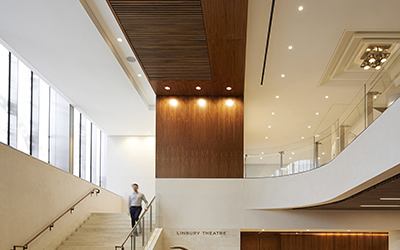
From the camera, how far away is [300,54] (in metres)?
12.6

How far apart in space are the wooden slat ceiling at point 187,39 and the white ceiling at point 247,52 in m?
0.74

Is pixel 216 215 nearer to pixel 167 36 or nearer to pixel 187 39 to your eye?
pixel 187 39

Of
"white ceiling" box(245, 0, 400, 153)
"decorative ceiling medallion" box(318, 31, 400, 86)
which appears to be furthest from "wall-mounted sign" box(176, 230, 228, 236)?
"decorative ceiling medallion" box(318, 31, 400, 86)

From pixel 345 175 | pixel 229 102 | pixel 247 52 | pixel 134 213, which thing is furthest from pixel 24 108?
pixel 345 175

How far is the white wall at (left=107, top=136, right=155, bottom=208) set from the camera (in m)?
22.1

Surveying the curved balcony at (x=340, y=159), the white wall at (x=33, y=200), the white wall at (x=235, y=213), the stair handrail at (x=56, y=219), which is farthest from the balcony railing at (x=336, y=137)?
the white wall at (x=33, y=200)

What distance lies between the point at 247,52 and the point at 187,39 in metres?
2.92

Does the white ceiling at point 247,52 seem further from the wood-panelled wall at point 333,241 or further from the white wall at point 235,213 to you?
the wood-panelled wall at point 333,241

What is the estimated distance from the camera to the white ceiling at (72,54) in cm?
965

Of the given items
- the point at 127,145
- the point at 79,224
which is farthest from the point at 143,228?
the point at 127,145

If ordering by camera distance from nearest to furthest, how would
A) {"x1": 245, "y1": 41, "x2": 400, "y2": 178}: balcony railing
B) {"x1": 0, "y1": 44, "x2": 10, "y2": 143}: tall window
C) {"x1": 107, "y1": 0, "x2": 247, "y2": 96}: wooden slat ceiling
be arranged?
{"x1": 245, "y1": 41, "x2": 400, "y2": 178}: balcony railing
{"x1": 107, "y1": 0, "x2": 247, "y2": 96}: wooden slat ceiling
{"x1": 0, "y1": 44, "x2": 10, "y2": 143}: tall window

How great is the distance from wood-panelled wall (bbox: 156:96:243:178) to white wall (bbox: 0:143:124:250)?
291 cm

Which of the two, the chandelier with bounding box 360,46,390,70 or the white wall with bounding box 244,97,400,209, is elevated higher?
the chandelier with bounding box 360,46,390,70

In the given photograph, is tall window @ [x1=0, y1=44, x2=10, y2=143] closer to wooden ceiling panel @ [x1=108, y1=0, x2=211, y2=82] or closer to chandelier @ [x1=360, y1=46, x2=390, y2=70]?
wooden ceiling panel @ [x1=108, y1=0, x2=211, y2=82]
